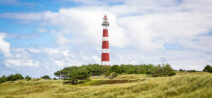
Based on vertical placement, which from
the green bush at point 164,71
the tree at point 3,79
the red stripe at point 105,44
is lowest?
the tree at point 3,79

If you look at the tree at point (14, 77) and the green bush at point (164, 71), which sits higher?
the green bush at point (164, 71)

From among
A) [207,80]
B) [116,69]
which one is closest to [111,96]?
[207,80]

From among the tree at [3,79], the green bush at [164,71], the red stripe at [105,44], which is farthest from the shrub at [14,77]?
the green bush at [164,71]

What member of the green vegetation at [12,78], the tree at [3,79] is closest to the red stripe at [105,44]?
the green vegetation at [12,78]

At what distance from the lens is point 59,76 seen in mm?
103750

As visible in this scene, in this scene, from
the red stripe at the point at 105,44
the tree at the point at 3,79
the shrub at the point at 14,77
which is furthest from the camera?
the shrub at the point at 14,77

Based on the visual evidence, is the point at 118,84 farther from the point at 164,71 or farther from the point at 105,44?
the point at 105,44

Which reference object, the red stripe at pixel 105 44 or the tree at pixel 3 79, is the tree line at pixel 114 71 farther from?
the tree at pixel 3 79

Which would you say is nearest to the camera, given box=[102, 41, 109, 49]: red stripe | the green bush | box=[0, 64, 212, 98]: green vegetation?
box=[0, 64, 212, 98]: green vegetation

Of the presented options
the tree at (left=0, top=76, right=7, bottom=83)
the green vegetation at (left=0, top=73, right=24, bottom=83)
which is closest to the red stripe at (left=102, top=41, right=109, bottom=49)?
the green vegetation at (left=0, top=73, right=24, bottom=83)

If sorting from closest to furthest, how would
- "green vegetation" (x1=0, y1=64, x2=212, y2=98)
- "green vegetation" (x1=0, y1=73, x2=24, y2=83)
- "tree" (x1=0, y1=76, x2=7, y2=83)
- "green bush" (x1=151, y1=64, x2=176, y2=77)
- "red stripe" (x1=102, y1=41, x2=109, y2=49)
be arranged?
1. "green vegetation" (x1=0, y1=64, x2=212, y2=98)
2. "green bush" (x1=151, y1=64, x2=176, y2=77)
3. "red stripe" (x1=102, y1=41, x2=109, y2=49)
4. "tree" (x1=0, y1=76, x2=7, y2=83)
5. "green vegetation" (x1=0, y1=73, x2=24, y2=83)

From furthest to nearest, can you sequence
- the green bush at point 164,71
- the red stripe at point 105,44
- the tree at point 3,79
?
the tree at point 3,79, the red stripe at point 105,44, the green bush at point 164,71

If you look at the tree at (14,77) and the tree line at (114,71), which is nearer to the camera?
the tree line at (114,71)

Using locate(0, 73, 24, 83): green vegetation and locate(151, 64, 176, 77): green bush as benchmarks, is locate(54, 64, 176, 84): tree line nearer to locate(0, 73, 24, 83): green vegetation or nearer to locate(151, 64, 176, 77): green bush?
locate(151, 64, 176, 77): green bush
